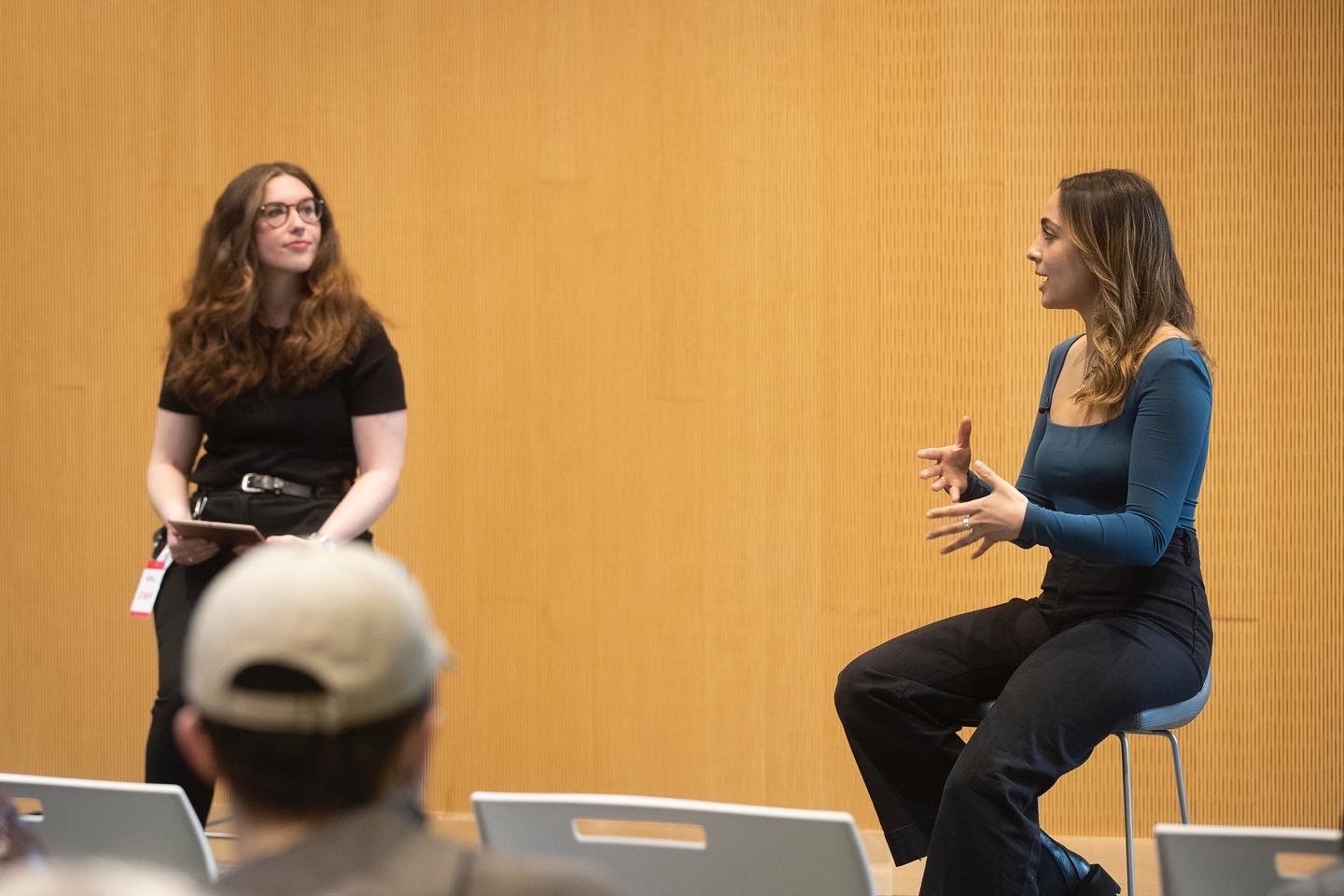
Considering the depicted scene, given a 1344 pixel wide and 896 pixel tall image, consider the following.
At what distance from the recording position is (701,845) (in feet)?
5.42

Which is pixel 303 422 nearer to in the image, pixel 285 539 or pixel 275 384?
pixel 275 384

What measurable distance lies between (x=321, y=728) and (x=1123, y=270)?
2.02 m

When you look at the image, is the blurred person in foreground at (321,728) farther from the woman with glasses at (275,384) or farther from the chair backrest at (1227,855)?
the woman with glasses at (275,384)

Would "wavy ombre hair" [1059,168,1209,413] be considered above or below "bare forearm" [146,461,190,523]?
above

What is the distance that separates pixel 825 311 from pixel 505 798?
2.36 metres

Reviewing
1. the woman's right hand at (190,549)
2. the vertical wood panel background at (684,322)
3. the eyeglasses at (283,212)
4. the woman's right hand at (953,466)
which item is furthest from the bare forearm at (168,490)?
the woman's right hand at (953,466)

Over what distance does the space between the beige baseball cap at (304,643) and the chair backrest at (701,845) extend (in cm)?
62

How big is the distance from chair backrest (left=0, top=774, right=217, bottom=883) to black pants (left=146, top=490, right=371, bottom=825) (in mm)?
939

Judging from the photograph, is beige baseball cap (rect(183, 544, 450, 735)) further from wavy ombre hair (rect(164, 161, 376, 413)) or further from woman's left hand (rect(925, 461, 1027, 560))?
wavy ombre hair (rect(164, 161, 376, 413))

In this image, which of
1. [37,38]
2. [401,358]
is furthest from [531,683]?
[37,38]

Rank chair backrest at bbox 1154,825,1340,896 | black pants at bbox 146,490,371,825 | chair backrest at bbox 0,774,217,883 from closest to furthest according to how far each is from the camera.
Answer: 1. chair backrest at bbox 1154,825,1340,896
2. chair backrest at bbox 0,774,217,883
3. black pants at bbox 146,490,371,825

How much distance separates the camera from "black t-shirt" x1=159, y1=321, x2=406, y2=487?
2949 millimetres

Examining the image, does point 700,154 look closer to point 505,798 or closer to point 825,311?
point 825,311

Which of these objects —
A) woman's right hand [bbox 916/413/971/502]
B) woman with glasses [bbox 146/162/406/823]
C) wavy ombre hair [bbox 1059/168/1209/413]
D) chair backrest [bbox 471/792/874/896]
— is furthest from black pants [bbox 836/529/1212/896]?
woman with glasses [bbox 146/162/406/823]
